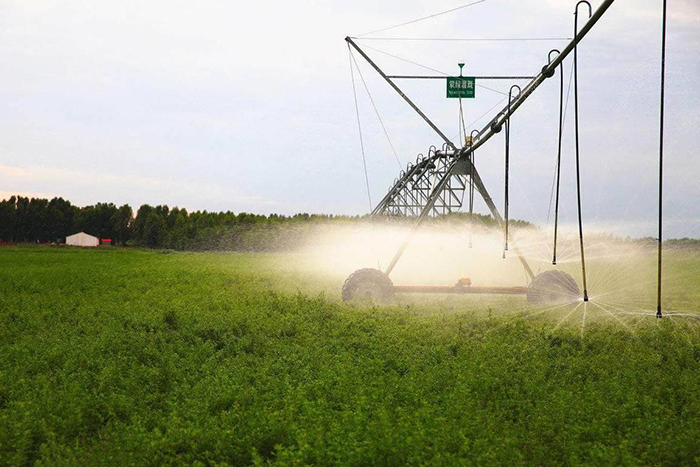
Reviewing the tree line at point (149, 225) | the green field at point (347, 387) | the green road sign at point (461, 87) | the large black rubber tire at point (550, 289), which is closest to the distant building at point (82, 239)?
the tree line at point (149, 225)

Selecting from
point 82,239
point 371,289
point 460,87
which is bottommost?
point 371,289

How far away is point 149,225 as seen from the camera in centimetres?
6919

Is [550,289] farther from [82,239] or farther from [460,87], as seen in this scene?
[82,239]

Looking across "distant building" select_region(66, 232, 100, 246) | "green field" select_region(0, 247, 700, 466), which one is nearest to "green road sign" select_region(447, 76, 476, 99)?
"green field" select_region(0, 247, 700, 466)

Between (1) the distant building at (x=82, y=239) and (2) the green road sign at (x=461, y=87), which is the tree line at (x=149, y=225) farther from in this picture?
(2) the green road sign at (x=461, y=87)

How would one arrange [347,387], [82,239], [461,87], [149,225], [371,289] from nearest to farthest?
[347,387] → [371,289] → [461,87] → [149,225] → [82,239]

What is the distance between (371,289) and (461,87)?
5153 millimetres

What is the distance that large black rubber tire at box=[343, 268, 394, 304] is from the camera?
14688 mm

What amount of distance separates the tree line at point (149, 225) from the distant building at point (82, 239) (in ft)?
2.40

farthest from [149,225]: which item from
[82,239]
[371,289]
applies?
[371,289]

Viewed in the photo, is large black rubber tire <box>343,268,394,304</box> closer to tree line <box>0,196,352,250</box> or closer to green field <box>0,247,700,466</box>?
green field <box>0,247,700,466</box>

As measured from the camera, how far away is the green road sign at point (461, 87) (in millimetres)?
14852

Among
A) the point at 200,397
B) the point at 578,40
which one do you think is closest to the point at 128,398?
the point at 200,397

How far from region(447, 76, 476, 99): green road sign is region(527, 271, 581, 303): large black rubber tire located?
458 cm
